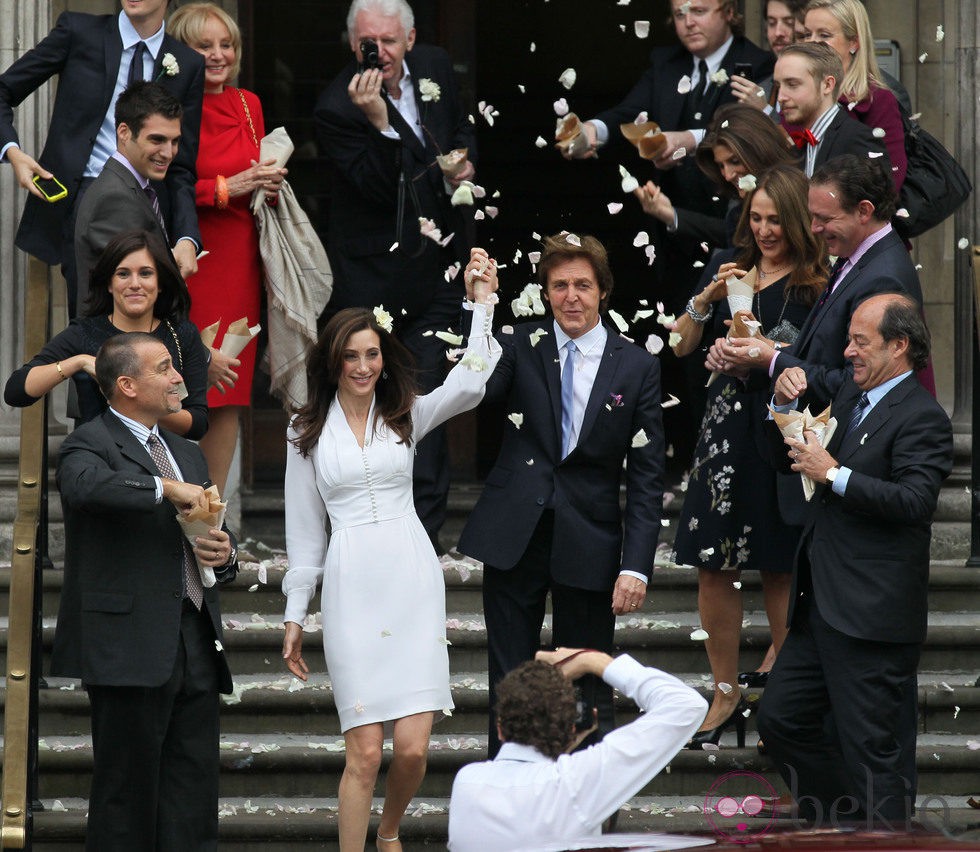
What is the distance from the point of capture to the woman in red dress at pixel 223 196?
815cm

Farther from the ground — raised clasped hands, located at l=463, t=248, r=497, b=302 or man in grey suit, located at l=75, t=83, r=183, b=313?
man in grey suit, located at l=75, t=83, r=183, b=313

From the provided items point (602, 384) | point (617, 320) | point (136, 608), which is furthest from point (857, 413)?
Result: point (136, 608)

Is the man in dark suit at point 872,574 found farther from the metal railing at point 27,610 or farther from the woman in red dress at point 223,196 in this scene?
the woman in red dress at point 223,196

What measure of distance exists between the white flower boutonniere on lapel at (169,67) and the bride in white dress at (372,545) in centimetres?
166

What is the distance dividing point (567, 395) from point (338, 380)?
0.84 m

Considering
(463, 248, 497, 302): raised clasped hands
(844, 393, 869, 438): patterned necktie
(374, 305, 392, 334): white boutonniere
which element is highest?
(463, 248, 497, 302): raised clasped hands

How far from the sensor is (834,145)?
7473 millimetres

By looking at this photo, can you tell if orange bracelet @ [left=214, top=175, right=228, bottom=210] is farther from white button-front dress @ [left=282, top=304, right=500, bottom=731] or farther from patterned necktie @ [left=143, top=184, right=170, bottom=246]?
white button-front dress @ [left=282, top=304, right=500, bottom=731]

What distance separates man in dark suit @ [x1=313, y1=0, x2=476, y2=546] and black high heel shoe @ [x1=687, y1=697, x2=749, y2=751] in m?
1.53

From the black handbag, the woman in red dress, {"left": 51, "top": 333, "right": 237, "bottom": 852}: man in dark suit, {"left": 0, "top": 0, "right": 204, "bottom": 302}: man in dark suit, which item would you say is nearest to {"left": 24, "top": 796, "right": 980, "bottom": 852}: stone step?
{"left": 51, "top": 333, "right": 237, "bottom": 852}: man in dark suit

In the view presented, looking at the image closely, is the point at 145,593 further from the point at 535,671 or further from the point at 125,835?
the point at 535,671

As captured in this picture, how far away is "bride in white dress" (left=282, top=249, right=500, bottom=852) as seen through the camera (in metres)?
6.52

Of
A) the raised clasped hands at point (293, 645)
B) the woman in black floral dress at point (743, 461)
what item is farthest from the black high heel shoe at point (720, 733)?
the raised clasped hands at point (293, 645)

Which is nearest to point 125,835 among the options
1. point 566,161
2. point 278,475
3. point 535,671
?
point 535,671
